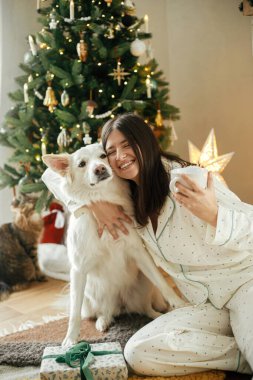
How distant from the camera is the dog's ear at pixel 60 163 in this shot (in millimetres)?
1855

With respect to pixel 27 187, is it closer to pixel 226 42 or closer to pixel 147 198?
pixel 147 198

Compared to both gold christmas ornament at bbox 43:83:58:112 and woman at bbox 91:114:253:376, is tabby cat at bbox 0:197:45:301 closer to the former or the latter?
gold christmas ornament at bbox 43:83:58:112

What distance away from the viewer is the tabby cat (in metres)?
2.97

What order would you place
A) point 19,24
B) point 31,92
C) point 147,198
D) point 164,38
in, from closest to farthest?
point 147,198, point 31,92, point 19,24, point 164,38

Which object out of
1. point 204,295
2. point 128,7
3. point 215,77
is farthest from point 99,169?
point 215,77

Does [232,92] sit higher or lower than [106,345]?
higher

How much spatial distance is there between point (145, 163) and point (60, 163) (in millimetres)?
454

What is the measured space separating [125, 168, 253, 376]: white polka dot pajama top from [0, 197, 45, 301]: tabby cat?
150 centimetres

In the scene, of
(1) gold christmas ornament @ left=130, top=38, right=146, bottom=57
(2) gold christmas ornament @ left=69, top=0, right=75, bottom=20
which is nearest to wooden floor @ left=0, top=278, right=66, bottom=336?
(1) gold christmas ornament @ left=130, top=38, right=146, bottom=57

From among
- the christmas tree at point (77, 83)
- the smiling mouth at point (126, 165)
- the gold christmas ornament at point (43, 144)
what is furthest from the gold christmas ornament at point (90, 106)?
the smiling mouth at point (126, 165)

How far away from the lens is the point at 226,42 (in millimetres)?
3828

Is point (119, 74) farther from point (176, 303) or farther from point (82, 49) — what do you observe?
point (176, 303)

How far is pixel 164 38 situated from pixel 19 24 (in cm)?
156

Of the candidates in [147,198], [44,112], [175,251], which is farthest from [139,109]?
[175,251]
